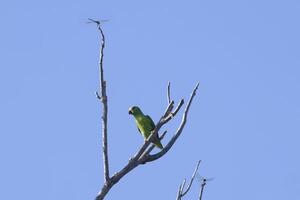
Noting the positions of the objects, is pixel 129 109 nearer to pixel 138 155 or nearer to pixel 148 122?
pixel 148 122

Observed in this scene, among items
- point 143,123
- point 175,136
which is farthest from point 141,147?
point 143,123

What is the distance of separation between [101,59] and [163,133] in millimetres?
1041

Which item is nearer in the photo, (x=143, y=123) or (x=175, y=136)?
(x=175, y=136)

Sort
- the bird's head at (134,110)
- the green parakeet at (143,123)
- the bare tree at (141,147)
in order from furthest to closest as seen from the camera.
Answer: the bird's head at (134,110)
the green parakeet at (143,123)
the bare tree at (141,147)

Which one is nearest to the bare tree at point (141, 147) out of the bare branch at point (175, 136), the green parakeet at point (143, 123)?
the bare branch at point (175, 136)

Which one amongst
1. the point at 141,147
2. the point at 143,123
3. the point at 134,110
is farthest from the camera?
the point at 134,110

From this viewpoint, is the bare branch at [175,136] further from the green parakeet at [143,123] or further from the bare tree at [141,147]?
the green parakeet at [143,123]

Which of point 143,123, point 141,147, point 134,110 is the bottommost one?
point 141,147

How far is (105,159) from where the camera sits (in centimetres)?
595

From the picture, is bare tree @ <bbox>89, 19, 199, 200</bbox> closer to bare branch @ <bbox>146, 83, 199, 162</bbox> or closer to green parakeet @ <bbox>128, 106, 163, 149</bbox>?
bare branch @ <bbox>146, 83, 199, 162</bbox>

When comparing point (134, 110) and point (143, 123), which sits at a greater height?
point (134, 110)

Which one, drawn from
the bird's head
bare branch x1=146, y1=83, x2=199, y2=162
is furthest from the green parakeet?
bare branch x1=146, y1=83, x2=199, y2=162

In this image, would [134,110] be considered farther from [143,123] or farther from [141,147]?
[141,147]

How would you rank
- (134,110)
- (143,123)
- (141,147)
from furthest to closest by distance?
(134,110), (143,123), (141,147)
